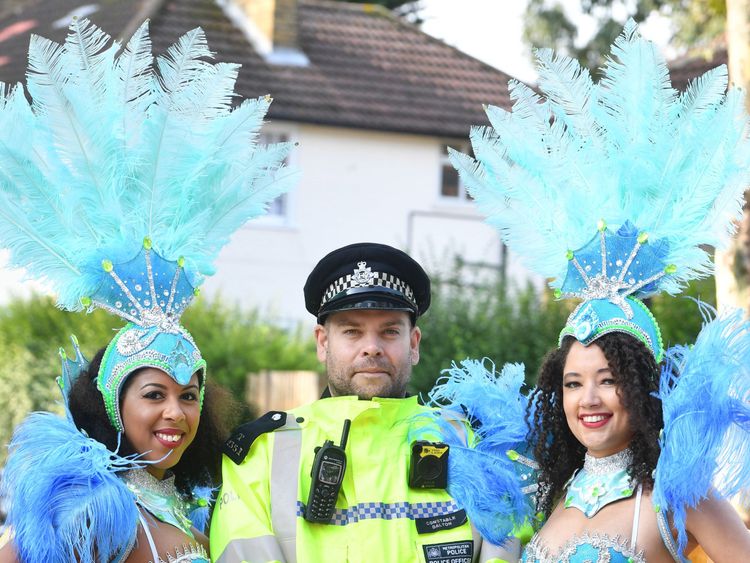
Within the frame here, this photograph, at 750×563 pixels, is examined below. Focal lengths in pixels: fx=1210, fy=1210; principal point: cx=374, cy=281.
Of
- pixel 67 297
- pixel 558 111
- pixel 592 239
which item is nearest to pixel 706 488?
pixel 592 239

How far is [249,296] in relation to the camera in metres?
18.0

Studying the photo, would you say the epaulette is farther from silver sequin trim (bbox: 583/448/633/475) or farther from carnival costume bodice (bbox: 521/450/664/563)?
silver sequin trim (bbox: 583/448/633/475)

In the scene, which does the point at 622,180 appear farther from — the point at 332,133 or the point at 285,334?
the point at 332,133

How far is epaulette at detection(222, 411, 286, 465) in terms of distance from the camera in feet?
15.4

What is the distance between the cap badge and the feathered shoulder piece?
1.98 feet

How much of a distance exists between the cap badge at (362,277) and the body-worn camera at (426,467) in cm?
67

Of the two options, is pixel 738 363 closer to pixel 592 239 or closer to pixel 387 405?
Result: pixel 592 239

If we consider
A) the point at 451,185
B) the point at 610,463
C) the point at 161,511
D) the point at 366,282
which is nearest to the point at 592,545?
the point at 610,463

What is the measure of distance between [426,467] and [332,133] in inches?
564

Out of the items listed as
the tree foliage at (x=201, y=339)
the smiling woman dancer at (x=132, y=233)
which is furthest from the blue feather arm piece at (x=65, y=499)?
the tree foliage at (x=201, y=339)

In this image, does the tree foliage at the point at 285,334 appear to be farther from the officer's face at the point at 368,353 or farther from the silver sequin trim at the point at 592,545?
the silver sequin trim at the point at 592,545

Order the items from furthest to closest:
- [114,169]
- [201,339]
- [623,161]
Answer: [201,339], [114,169], [623,161]

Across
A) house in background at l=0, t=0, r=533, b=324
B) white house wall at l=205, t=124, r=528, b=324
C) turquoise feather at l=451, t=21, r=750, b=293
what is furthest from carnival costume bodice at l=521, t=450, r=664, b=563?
white house wall at l=205, t=124, r=528, b=324

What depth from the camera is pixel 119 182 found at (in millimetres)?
4762
